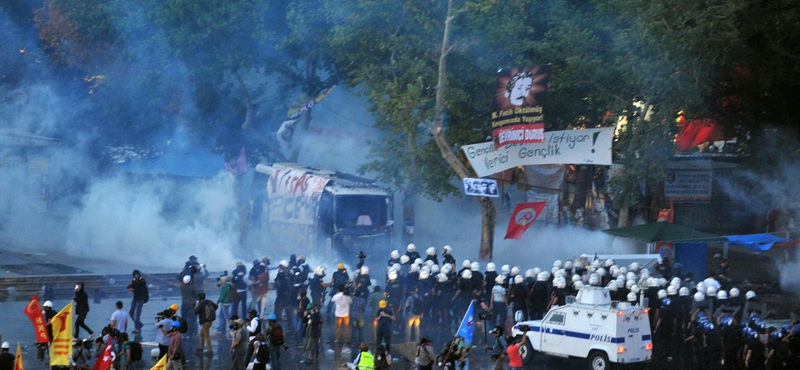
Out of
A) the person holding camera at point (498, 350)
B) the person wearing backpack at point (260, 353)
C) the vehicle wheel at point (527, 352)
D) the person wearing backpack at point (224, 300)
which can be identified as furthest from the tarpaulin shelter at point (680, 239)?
the person wearing backpack at point (260, 353)

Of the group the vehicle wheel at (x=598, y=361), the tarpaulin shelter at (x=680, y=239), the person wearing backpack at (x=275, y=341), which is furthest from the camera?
the tarpaulin shelter at (x=680, y=239)

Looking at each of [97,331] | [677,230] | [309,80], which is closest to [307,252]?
[309,80]

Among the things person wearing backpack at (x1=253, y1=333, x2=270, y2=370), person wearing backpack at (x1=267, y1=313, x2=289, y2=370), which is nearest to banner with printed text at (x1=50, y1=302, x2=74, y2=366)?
person wearing backpack at (x1=253, y1=333, x2=270, y2=370)

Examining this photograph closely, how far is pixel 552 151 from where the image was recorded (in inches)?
883

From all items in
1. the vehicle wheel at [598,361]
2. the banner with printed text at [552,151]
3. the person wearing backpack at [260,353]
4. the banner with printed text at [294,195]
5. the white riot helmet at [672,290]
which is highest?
the banner with printed text at [552,151]

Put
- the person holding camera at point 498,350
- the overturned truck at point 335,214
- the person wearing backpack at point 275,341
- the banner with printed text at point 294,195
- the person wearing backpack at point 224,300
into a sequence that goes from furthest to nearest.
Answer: the banner with printed text at point 294,195
the overturned truck at point 335,214
the person wearing backpack at point 224,300
the person wearing backpack at point 275,341
the person holding camera at point 498,350

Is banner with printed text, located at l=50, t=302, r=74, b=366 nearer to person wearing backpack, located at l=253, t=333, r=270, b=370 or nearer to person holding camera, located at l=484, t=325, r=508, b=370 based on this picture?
person wearing backpack, located at l=253, t=333, r=270, b=370

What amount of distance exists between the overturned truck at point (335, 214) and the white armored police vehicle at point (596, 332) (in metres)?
10.8

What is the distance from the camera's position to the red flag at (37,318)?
1457 centimetres

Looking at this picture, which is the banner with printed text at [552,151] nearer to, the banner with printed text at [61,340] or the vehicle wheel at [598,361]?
the vehicle wheel at [598,361]

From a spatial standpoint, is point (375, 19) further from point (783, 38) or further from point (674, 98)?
point (783, 38)

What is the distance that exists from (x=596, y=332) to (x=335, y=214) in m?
12.1

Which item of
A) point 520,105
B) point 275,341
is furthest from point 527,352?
point 520,105

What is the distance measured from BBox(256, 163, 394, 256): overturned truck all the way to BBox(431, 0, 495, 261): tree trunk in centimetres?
297
